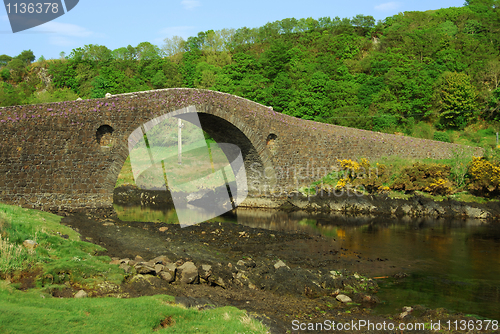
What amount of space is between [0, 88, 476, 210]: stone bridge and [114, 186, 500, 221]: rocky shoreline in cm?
214

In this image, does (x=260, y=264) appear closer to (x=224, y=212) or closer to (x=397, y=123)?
(x=224, y=212)

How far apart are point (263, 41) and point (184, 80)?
56.8 ft

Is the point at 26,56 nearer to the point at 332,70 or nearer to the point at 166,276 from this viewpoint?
the point at 332,70

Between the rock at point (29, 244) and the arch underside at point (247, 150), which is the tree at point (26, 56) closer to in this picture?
the arch underside at point (247, 150)

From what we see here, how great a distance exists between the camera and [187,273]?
312 inches

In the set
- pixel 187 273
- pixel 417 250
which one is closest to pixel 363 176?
pixel 417 250

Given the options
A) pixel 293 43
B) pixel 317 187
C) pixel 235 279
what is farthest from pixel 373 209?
pixel 293 43

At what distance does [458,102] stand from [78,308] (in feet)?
120

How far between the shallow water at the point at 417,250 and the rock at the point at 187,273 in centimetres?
380

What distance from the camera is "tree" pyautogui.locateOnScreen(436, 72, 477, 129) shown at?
1335 inches

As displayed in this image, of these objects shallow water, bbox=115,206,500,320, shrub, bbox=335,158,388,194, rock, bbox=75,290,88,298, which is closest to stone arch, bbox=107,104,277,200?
shallow water, bbox=115,206,500,320

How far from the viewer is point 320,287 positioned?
8.62 m

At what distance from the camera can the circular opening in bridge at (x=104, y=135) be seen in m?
15.8

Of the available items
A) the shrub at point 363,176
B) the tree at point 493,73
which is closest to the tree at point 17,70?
the shrub at point 363,176
